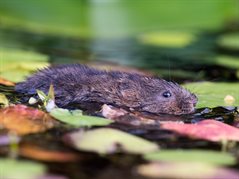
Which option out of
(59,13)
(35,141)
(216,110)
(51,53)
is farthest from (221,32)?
(35,141)

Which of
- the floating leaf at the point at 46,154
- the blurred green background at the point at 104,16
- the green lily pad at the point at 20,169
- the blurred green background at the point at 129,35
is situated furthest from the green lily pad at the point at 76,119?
the blurred green background at the point at 104,16

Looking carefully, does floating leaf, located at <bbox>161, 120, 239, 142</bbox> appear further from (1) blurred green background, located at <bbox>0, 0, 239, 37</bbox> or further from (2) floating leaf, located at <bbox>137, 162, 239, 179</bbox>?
(1) blurred green background, located at <bbox>0, 0, 239, 37</bbox>

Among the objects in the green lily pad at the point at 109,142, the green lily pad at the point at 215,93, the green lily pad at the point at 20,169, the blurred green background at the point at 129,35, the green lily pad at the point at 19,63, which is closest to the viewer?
the green lily pad at the point at 20,169

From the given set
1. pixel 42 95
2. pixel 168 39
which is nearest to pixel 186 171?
pixel 42 95

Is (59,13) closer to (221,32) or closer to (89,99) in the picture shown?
(221,32)

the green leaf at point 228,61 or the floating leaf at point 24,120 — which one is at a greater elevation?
the green leaf at point 228,61

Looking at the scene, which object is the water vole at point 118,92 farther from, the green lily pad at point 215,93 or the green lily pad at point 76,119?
the green lily pad at point 76,119

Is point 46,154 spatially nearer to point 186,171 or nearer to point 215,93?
point 186,171
